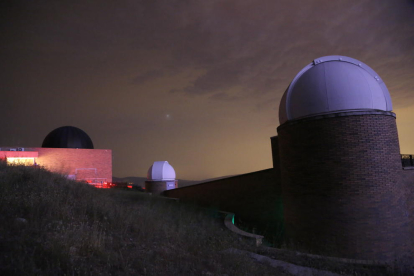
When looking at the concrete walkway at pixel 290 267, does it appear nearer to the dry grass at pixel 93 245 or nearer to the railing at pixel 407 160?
the dry grass at pixel 93 245

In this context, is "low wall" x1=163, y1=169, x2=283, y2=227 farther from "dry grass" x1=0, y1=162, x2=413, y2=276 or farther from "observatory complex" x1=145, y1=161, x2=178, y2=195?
"observatory complex" x1=145, y1=161, x2=178, y2=195

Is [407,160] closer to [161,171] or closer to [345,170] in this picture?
[345,170]

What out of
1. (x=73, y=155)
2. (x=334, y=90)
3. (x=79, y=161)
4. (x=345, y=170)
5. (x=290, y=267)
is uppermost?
(x=73, y=155)

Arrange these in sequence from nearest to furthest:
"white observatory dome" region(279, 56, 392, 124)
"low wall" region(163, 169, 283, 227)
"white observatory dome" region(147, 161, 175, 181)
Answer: "white observatory dome" region(279, 56, 392, 124), "low wall" region(163, 169, 283, 227), "white observatory dome" region(147, 161, 175, 181)

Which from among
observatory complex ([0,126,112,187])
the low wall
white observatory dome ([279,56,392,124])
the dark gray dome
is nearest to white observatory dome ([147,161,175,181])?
observatory complex ([0,126,112,187])

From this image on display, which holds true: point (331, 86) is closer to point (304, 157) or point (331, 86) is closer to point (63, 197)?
point (304, 157)

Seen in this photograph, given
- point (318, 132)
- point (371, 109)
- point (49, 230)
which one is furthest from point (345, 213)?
point (49, 230)

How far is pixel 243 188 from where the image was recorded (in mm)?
13852

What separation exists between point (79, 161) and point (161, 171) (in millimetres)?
8110

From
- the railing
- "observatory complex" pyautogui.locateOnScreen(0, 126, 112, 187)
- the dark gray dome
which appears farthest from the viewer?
the dark gray dome

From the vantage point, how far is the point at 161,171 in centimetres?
2917

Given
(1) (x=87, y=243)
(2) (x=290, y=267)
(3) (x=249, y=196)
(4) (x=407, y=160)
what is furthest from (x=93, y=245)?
(4) (x=407, y=160)

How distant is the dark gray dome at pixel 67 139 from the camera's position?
2655cm

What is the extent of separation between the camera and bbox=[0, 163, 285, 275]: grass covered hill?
3913 mm
